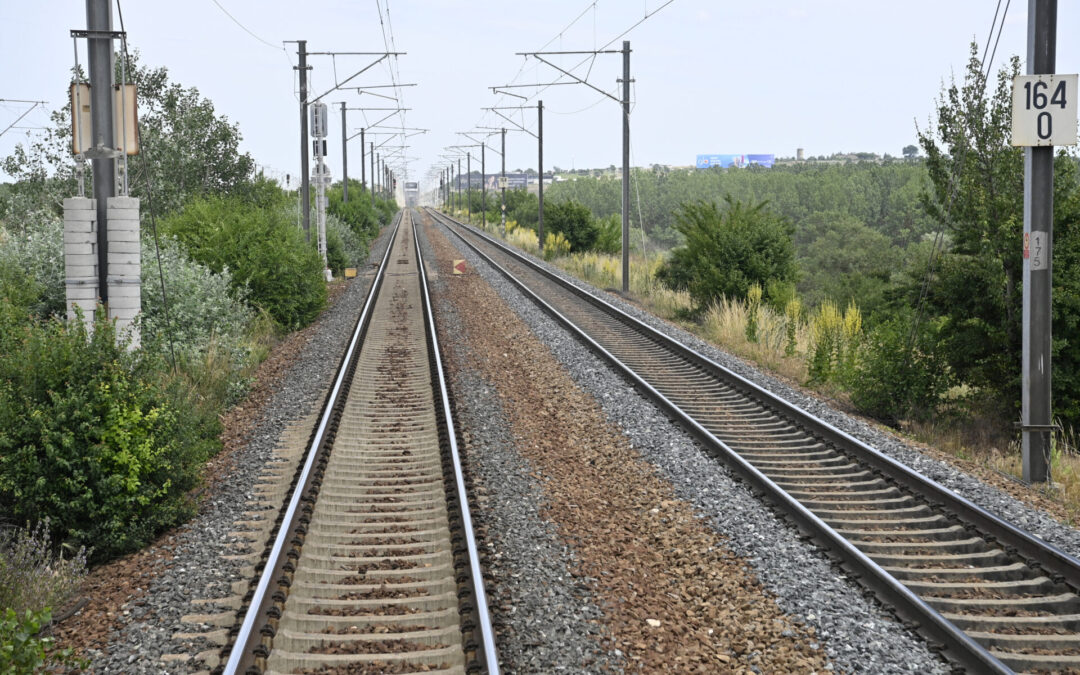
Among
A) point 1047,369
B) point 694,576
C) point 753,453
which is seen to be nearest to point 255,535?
point 694,576

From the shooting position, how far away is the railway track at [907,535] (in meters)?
5.84

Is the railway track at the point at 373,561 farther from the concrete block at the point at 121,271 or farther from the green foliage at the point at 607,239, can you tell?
the green foliage at the point at 607,239

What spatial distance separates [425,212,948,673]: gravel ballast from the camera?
5.63 metres

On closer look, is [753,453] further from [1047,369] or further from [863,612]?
[863,612]

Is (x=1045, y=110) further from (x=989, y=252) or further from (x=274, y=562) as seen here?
(x=274, y=562)

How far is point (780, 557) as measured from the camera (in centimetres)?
709

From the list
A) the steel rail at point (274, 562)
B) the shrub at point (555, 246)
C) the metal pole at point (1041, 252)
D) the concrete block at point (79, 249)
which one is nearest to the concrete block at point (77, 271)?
the concrete block at point (79, 249)

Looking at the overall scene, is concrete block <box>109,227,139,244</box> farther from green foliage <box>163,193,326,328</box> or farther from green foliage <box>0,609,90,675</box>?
green foliage <box>163,193,326,328</box>

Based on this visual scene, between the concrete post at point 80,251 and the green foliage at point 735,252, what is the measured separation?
15.3 meters

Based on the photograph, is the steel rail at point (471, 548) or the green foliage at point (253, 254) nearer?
the steel rail at point (471, 548)

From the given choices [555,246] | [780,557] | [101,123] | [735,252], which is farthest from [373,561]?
[555,246]

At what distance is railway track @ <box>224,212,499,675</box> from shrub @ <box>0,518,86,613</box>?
1.34 m

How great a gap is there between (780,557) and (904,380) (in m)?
6.53

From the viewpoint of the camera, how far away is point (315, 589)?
6.41 meters
